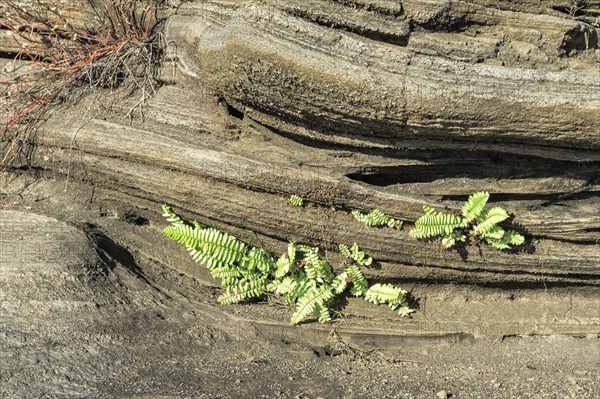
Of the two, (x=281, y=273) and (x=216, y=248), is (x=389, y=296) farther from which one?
(x=216, y=248)

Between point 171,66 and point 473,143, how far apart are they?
3097mm

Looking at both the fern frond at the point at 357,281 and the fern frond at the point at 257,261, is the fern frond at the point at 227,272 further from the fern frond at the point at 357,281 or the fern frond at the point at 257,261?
the fern frond at the point at 357,281

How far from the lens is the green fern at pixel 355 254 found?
6512 mm

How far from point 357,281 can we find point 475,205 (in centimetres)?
129

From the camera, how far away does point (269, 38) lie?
18.9 ft

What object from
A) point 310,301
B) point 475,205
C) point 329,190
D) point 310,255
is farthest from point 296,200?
point 475,205

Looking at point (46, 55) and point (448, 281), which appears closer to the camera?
point (448, 281)

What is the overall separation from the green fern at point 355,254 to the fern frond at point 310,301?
0.37 m

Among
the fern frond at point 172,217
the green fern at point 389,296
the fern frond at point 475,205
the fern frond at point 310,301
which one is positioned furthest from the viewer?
the fern frond at point 172,217

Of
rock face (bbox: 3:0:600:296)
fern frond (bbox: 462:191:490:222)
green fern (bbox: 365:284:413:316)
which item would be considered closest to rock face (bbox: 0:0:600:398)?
rock face (bbox: 3:0:600:296)

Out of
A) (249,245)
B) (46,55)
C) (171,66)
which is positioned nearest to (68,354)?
(249,245)

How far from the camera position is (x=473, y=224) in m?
6.43

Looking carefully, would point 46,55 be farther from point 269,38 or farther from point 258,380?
point 258,380

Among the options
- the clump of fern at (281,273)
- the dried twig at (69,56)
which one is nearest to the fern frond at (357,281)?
the clump of fern at (281,273)
